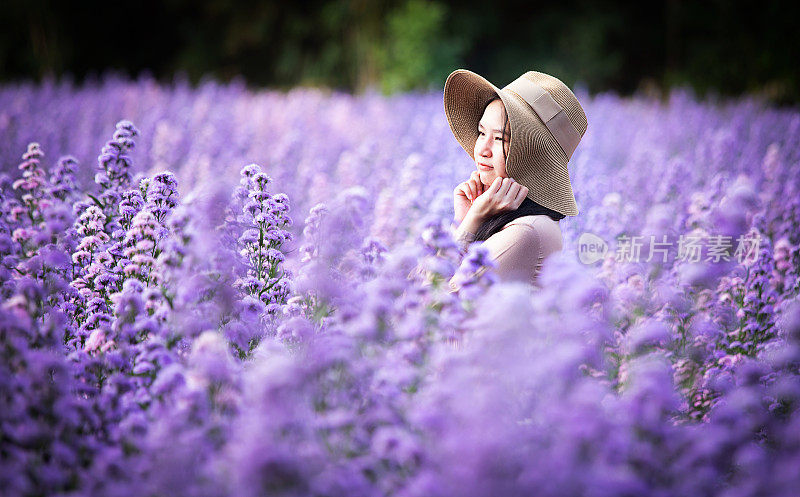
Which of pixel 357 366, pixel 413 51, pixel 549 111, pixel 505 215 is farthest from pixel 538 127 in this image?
pixel 413 51

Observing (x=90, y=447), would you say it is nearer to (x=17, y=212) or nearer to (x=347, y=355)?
(x=347, y=355)

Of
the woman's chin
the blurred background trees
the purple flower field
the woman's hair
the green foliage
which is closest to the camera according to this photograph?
the purple flower field

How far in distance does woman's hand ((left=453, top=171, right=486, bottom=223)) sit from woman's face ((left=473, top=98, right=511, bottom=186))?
0.15ft

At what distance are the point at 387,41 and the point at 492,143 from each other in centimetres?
1431

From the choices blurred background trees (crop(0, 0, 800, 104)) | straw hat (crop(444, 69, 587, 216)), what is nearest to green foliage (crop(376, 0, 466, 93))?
blurred background trees (crop(0, 0, 800, 104))

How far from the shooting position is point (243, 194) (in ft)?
7.90

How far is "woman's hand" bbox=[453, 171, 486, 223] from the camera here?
7.94 feet

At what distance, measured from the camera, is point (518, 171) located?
2.24 meters

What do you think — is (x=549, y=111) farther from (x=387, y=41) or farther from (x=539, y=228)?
(x=387, y=41)

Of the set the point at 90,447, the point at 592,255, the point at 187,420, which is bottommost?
the point at 90,447

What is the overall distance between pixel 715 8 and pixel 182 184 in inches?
726

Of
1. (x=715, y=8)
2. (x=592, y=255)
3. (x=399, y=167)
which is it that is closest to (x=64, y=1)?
(x=399, y=167)

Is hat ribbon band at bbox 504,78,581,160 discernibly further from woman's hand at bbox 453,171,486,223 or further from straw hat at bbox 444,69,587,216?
woman's hand at bbox 453,171,486,223

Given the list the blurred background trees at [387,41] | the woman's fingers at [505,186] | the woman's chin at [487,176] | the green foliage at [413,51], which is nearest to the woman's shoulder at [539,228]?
the woman's fingers at [505,186]
